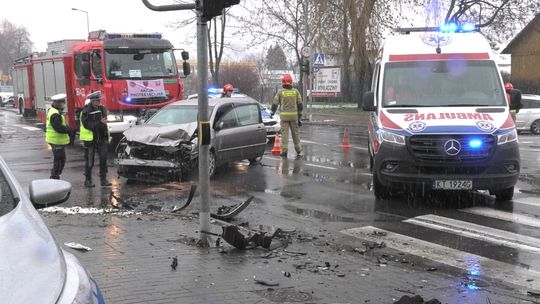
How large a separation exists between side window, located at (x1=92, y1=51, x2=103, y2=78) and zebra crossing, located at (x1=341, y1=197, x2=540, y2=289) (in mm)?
11416

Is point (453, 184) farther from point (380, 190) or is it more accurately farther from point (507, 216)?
point (380, 190)

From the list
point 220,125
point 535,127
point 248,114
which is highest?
point 248,114

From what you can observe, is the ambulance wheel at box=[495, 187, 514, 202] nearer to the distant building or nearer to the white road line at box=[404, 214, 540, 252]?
the white road line at box=[404, 214, 540, 252]

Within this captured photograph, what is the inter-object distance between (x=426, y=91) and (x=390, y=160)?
1587mm

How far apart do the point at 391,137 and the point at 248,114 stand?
17.5 feet

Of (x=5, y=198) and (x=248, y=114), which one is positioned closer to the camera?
(x=5, y=198)

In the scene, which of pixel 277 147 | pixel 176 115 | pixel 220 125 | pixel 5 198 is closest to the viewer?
pixel 5 198

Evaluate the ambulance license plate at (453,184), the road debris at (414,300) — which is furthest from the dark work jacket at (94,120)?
the road debris at (414,300)

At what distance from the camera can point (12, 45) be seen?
90438mm

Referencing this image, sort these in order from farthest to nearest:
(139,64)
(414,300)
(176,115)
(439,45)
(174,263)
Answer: (139,64)
(176,115)
(439,45)
(174,263)
(414,300)

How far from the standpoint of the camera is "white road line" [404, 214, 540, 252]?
6.62 meters

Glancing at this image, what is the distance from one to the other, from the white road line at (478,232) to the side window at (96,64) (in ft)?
37.6

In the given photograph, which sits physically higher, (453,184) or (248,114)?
(248,114)

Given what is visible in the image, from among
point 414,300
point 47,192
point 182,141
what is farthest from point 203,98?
point 182,141
